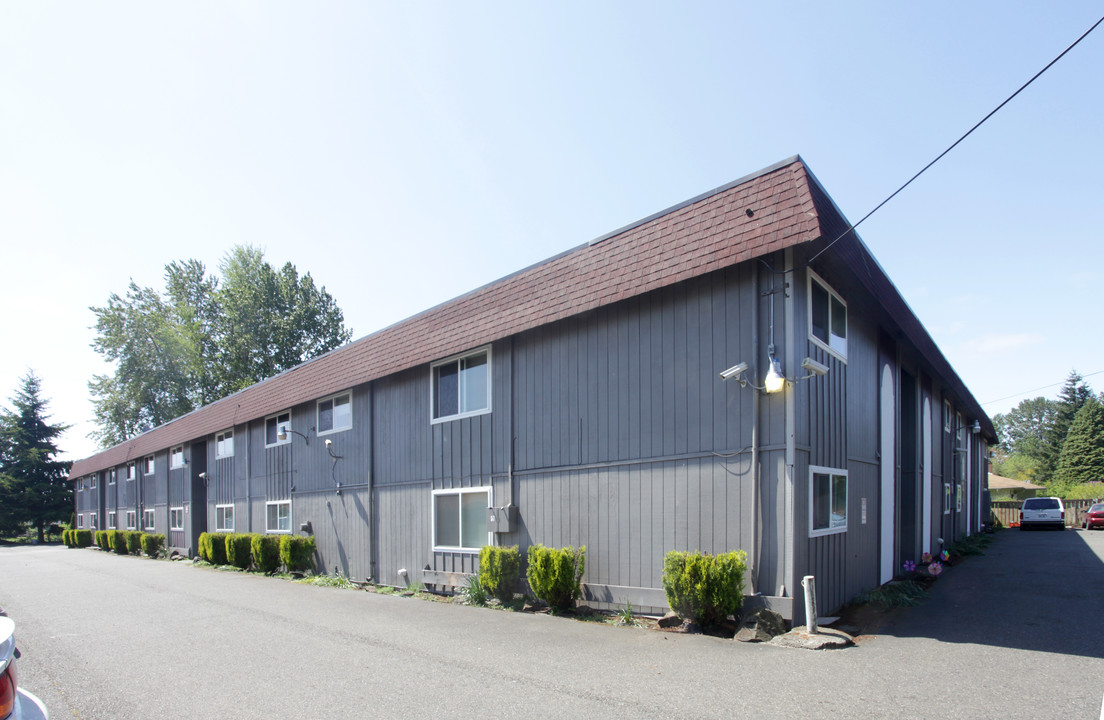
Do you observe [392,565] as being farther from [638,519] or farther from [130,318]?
[130,318]

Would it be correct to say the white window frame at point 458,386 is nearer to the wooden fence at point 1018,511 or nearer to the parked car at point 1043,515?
the parked car at point 1043,515

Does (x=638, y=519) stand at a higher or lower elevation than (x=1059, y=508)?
higher

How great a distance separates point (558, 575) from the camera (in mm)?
9844

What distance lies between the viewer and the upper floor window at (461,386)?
12.3 m

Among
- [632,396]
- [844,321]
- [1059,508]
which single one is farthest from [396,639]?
[1059,508]

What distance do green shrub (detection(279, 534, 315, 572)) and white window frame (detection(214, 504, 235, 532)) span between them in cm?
575

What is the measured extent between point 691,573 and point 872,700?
277 cm

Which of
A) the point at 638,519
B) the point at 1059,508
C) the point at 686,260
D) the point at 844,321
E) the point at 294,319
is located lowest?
the point at 1059,508

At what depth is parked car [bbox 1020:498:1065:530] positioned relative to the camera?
27.2 metres

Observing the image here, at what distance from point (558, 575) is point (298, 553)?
9742mm

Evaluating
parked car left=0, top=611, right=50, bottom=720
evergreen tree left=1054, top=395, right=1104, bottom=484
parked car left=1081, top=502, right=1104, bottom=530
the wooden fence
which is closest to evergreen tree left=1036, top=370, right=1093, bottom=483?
evergreen tree left=1054, top=395, right=1104, bottom=484

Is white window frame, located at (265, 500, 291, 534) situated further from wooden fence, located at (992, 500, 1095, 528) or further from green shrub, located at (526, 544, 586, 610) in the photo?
wooden fence, located at (992, 500, 1095, 528)

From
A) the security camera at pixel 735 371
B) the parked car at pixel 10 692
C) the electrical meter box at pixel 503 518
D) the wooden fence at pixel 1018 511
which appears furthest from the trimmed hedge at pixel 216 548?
the wooden fence at pixel 1018 511

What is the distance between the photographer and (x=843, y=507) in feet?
32.0
